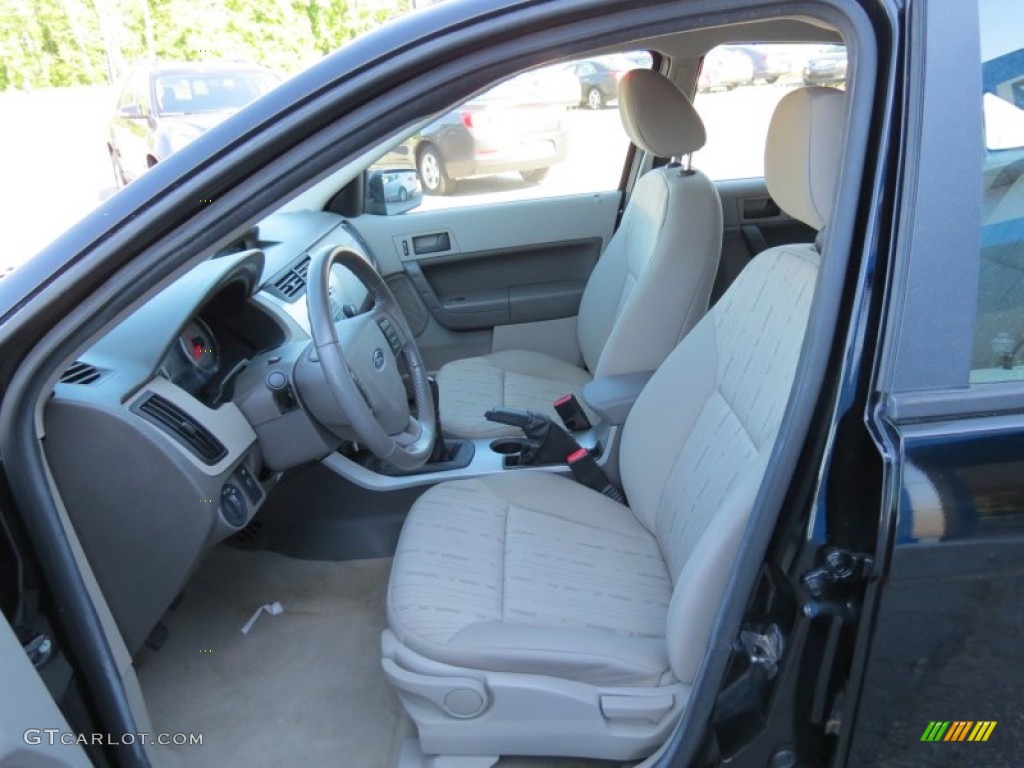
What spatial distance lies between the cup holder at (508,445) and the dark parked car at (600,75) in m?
1.22

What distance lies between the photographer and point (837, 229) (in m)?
1.00

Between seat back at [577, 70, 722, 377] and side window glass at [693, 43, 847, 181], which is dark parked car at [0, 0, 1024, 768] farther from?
side window glass at [693, 43, 847, 181]

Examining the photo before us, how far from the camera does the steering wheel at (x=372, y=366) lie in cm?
162

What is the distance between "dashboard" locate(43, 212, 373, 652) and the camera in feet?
4.42

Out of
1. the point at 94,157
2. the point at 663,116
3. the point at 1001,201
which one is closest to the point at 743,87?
the point at 663,116

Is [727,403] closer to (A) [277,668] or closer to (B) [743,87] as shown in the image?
(A) [277,668]

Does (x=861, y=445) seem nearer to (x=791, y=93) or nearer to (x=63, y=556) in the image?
(x=791, y=93)

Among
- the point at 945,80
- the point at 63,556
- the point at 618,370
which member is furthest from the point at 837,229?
the point at 618,370

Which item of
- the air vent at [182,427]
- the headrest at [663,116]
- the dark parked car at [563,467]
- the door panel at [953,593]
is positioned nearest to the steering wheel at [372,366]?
the dark parked car at [563,467]

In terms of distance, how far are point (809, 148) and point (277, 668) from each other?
59.7 inches

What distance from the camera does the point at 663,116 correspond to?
7.37 feet

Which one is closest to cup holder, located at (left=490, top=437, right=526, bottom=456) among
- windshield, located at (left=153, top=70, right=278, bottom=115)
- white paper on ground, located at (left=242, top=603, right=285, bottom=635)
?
white paper on ground, located at (left=242, top=603, right=285, bottom=635)

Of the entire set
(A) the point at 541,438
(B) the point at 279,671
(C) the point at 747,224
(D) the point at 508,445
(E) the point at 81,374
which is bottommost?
(B) the point at 279,671

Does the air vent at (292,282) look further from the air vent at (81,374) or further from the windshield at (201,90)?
the windshield at (201,90)
